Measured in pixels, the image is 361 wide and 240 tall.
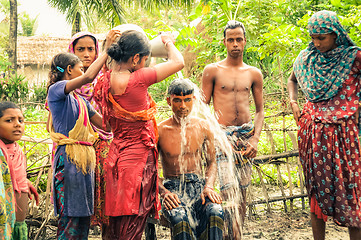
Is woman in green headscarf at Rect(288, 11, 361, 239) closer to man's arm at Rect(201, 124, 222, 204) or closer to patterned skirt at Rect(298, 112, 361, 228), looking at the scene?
patterned skirt at Rect(298, 112, 361, 228)

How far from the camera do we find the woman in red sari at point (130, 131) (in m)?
2.70

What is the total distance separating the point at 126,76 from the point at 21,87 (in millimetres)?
11047

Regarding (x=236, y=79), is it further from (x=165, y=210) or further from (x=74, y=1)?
(x=74, y=1)

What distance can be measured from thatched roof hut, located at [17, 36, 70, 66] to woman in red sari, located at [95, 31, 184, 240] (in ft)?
61.6

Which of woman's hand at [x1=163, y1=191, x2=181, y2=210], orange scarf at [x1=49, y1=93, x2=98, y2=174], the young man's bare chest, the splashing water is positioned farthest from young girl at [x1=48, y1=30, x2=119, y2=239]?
the young man's bare chest

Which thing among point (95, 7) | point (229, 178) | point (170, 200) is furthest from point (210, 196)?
point (95, 7)

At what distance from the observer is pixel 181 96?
3.17 m

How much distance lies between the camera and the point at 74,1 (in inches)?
460

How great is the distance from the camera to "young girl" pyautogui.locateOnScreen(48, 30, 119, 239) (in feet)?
9.68

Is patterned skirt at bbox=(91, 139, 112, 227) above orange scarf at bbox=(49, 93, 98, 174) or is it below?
below

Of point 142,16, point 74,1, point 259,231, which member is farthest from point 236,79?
point 142,16

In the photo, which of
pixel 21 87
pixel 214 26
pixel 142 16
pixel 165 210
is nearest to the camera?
pixel 165 210

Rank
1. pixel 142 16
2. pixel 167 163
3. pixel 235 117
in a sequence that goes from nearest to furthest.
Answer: pixel 167 163 → pixel 235 117 → pixel 142 16

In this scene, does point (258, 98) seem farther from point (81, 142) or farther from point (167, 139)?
point (81, 142)
